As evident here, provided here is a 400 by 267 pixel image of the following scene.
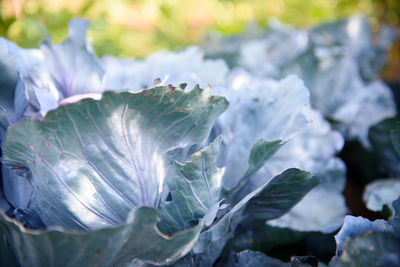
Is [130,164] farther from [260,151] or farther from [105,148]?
[260,151]

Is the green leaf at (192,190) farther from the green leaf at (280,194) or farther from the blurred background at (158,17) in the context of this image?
the blurred background at (158,17)

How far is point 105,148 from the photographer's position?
49cm

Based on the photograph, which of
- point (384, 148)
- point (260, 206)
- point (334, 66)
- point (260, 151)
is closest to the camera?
point (260, 151)

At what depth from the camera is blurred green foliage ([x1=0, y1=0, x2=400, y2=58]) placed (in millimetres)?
1234

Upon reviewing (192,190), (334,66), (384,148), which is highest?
(192,190)

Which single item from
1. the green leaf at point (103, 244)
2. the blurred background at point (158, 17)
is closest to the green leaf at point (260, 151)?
the green leaf at point (103, 244)

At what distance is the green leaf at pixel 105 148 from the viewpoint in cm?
45

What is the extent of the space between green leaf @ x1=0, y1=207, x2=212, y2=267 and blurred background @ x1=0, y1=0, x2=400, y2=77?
1.42 feet

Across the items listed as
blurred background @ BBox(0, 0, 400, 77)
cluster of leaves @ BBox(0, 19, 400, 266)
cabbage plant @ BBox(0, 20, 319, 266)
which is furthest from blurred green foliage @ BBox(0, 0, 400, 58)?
cabbage plant @ BBox(0, 20, 319, 266)

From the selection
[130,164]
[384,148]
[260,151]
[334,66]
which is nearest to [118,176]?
[130,164]

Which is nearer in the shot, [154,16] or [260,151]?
[260,151]

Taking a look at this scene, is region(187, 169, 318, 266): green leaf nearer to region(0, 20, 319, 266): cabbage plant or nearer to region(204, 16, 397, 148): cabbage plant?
region(0, 20, 319, 266): cabbage plant

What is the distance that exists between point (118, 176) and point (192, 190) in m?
0.10

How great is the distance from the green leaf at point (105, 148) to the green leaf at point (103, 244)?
0.06 meters
